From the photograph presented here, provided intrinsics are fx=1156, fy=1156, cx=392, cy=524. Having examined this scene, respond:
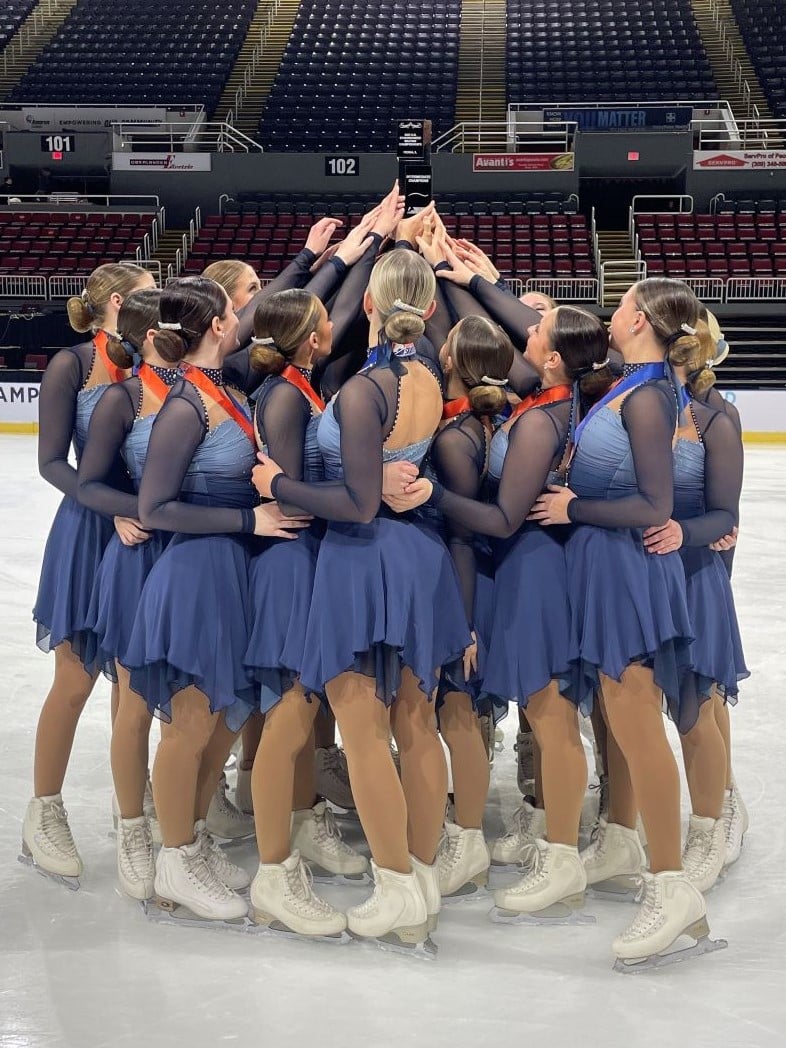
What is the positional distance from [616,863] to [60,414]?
1.87 metres

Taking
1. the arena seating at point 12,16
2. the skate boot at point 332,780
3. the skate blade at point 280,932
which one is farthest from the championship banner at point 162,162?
the skate blade at point 280,932

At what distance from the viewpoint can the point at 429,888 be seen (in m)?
2.78

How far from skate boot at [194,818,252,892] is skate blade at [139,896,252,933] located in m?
0.13

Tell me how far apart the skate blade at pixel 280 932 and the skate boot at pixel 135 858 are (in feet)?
Answer: 0.99

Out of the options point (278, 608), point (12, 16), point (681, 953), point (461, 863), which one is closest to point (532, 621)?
point (278, 608)

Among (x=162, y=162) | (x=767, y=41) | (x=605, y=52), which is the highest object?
(x=767, y=41)

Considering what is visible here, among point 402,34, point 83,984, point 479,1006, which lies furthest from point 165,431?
point 402,34

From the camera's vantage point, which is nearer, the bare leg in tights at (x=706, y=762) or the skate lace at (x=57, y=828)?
the bare leg in tights at (x=706, y=762)

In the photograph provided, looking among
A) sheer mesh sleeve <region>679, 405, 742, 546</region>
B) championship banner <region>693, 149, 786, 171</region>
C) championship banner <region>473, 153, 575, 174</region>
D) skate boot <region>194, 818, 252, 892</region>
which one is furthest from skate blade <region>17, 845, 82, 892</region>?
championship banner <region>693, 149, 786, 171</region>

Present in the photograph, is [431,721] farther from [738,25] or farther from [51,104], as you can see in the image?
[738,25]

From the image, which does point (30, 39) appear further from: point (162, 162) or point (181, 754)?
point (181, 754)

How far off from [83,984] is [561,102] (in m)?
17.9

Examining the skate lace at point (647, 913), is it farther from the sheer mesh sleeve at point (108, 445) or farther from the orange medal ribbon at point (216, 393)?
the sheer mesh sleeve at point (108, 445)

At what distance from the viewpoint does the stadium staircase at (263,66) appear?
18.9 meters
